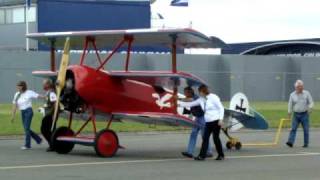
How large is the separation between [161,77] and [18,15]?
168 ft

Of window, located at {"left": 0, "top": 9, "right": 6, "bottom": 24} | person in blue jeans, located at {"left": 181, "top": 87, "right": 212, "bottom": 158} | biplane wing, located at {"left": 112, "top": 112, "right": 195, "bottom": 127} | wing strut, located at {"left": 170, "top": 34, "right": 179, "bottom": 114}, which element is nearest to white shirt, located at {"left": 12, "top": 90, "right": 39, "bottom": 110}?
biplane wing, located at {"left": 112, "top": 112, "right": 195, "bottom": 127}

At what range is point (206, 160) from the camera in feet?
53.2


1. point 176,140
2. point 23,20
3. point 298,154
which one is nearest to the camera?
point 298,154

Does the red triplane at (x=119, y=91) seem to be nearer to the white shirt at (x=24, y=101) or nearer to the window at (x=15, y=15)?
the white shirt at (x=24, y=101)

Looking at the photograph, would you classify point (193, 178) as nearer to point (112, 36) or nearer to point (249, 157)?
point (249, 157)

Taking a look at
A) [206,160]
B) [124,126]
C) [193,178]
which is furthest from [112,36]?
[124,126]

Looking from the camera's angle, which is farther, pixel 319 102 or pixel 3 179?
pixel 319 102

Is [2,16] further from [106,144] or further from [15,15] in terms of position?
[106,144]

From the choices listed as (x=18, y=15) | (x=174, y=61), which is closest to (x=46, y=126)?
(x=174, y=61)

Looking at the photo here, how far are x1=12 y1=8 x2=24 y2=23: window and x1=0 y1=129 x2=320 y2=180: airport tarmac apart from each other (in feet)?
152

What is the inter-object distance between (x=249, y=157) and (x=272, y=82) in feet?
116

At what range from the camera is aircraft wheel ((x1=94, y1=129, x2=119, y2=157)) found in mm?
16469

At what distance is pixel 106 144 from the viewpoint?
16.6 m

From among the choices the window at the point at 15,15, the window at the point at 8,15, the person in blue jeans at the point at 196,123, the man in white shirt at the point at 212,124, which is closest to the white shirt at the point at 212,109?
the man in white shirt at the point at 212,124
